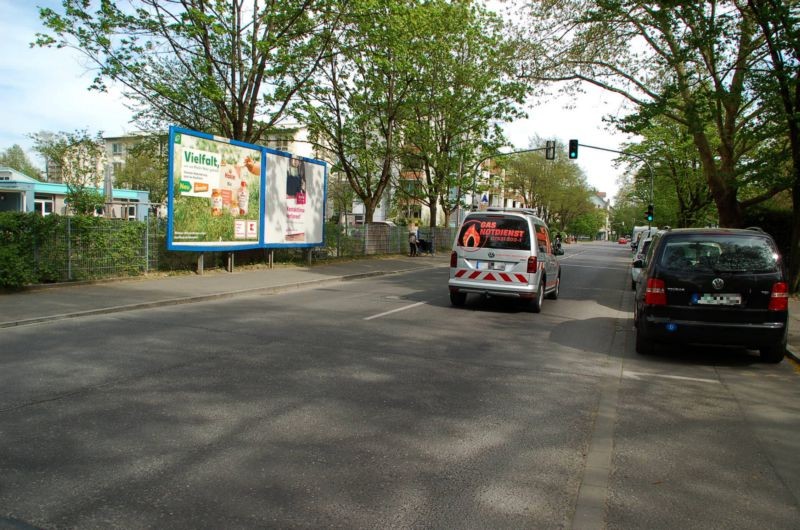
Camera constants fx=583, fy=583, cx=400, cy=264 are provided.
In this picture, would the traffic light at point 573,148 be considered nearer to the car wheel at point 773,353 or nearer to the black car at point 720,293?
the black car at point 720,293

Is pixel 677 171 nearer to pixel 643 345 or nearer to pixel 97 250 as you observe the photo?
pixel 643 345

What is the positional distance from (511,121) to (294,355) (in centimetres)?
2717

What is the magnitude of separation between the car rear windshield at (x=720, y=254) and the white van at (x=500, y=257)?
386 centimetres

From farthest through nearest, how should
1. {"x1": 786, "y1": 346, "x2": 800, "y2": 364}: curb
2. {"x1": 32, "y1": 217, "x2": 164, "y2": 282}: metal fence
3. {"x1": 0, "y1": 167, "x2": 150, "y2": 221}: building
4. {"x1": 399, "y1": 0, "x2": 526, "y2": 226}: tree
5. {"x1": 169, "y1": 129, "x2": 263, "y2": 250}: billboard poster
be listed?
1. {"x1": 0, "y1": 167, "x2": 150, "y2": 221}: building
2. {"x1": 399, "y1": 0, "x2": 526, "y2": 226}: tree
3. {"x1": 169, "y1": 129, "x2": 263, "y2": 250}: billboard poster
4. {"x1": 32, "y1": 217, "x2": 164, "y2": 282}: metal fence
5. {"x1": 786, "y1": 346, "x2": 800, "y2": 364}: curb

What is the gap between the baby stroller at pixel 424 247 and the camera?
32.7m

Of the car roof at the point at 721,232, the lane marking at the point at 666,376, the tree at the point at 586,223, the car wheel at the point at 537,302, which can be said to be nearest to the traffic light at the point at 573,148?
the car wheel at the point at 537,302

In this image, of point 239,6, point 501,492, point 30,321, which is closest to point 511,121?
point 239,6

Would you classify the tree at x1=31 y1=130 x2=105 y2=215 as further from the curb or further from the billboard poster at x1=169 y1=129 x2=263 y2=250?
the curb

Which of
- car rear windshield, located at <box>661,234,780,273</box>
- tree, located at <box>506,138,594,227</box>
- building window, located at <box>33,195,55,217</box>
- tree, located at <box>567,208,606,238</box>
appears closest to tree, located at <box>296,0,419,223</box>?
car rear windshield, located at <box>661,234,780,273</box>

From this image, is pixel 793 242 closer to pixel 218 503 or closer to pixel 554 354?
pixel 554 354

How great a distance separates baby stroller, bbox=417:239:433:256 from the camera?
32688mm

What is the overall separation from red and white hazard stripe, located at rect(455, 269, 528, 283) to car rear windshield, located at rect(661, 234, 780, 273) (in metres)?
3.91

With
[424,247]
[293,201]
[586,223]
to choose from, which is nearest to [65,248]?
[293,201]

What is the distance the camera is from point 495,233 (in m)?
11.7
